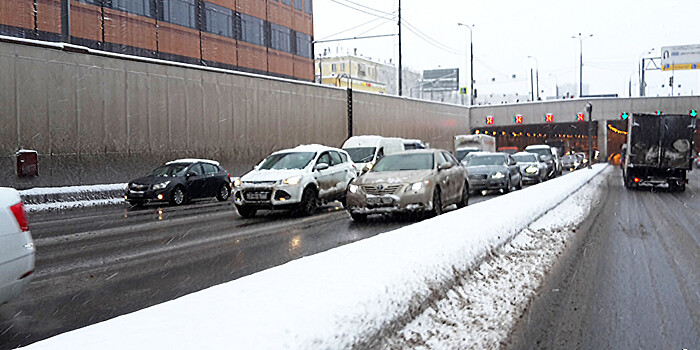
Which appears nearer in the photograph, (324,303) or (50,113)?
(324,303)

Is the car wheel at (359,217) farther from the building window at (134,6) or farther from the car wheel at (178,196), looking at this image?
the building window at (134,6)

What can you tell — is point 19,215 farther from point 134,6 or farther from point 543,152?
point 543,152

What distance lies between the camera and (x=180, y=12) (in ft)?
111

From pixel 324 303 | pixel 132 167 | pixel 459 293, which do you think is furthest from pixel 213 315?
pixel 132 167

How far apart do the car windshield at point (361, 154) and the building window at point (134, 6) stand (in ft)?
54.6

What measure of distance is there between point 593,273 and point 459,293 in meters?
2.27

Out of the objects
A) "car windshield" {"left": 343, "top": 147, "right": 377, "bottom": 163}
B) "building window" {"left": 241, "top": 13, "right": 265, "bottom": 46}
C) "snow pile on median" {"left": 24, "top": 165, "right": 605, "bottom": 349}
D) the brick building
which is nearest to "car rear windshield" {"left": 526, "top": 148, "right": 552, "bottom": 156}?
"car windshield" {"left": 343, "top": 147, "right": 377, "bottom": 163}

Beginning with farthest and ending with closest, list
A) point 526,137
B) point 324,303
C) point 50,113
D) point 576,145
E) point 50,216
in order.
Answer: point 576,145, point 526,137, point 50,113, point 50,216, point 324,303

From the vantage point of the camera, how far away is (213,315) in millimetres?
3438

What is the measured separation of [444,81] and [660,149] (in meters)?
78.9

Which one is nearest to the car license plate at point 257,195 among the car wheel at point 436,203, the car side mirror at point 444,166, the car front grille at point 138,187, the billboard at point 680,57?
the car wheel at point 436,203

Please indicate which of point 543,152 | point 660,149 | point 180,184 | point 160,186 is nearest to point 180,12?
point 180,184

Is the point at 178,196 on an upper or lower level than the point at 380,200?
lower

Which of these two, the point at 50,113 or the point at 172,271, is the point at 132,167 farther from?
the point at 172,271
